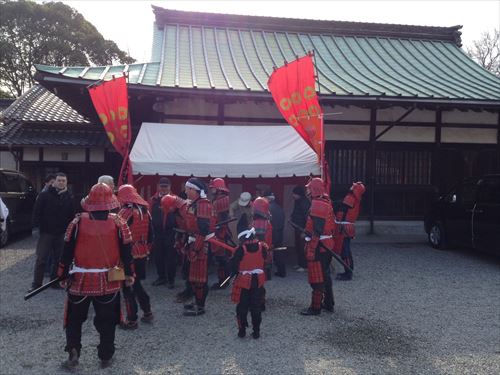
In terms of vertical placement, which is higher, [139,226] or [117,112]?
[117,112]

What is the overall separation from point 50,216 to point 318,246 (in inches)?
144

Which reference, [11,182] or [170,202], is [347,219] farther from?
[11,182]

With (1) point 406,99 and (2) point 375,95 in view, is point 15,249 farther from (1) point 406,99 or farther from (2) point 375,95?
(1) point 406,99

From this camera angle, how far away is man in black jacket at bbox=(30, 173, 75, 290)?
19.1 feet

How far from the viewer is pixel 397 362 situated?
3848 mm

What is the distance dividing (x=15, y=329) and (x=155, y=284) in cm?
216

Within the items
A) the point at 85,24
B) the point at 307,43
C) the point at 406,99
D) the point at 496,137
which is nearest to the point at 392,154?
the point at 406,99

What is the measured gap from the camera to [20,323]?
4.66m

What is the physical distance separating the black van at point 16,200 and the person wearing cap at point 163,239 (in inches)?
176

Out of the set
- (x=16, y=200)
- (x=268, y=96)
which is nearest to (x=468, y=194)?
(x=268, y=96)

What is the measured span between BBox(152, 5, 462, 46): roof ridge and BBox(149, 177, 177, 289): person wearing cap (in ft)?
28.5

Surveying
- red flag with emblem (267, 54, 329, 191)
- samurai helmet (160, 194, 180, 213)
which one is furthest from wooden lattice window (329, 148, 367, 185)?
samurai helmet (160, 194, 180, 213)

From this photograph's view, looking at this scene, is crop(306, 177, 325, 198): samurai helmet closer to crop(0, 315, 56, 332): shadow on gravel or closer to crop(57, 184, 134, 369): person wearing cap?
crop(57, 184, 134, 369): person wearing cap

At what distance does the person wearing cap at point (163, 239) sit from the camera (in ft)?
20.1
